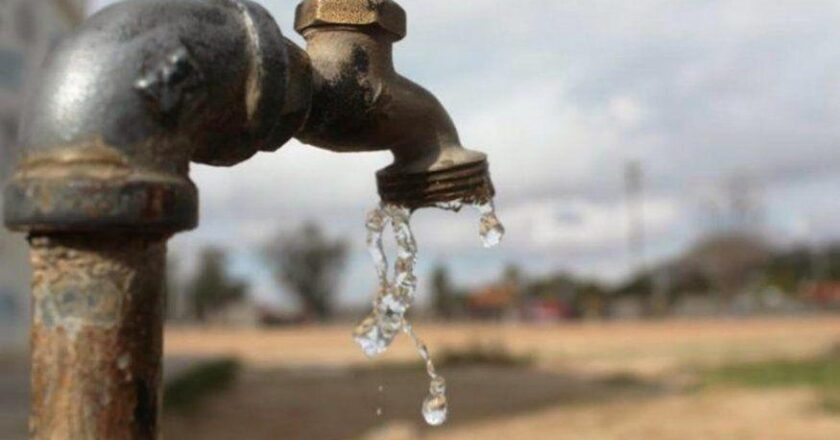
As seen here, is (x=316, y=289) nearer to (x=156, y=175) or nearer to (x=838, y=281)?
(x=838, y=281)

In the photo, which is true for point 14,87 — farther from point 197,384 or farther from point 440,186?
point 440,186

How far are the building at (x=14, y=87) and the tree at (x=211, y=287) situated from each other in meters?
34.2

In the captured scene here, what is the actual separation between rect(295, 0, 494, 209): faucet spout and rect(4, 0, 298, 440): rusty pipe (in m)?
0.19

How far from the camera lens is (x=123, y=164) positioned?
34.4 inches

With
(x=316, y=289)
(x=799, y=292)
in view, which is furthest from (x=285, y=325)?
(x=799, y=292)

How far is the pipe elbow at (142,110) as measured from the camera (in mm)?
848

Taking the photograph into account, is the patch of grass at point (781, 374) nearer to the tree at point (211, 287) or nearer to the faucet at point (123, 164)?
the faucet at point (123, 164)

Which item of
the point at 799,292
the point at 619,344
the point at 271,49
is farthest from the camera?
the point at 799,292

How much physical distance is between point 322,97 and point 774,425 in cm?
659

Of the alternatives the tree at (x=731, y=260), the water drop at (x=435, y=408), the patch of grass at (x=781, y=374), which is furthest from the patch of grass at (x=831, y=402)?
the tree at (x=731, y=260)

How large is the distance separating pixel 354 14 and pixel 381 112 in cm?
11

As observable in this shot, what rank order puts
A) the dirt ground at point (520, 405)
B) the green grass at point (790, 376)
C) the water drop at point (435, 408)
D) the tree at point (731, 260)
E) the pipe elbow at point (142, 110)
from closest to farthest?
1. the pipe elbow at point (142, 110)
2. the water drop at point (435, 408)
3. the dirt ground at point (520, 405)
4. the green grass at point (790, 376)
5. the tree at point (731, 260)

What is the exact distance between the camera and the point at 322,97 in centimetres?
114

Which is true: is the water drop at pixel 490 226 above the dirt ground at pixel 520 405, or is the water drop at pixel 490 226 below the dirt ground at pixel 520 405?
above
